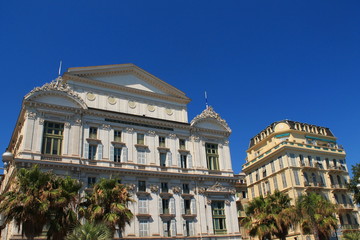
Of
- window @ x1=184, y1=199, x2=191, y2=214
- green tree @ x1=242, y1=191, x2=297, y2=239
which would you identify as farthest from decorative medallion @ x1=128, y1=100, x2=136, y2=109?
green tree @ x1=242, y1=191, x2=297, y2=239

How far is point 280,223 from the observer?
113 ft

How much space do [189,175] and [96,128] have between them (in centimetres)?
1224

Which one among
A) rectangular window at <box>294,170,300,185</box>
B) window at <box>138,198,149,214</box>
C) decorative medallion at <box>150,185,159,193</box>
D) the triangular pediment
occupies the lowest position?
window at <box>138,198,149,214</box>

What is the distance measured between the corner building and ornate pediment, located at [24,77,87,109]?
Result: 33542 mm

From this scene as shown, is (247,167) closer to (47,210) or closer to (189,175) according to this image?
(189,175)

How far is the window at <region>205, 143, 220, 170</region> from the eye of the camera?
4362 cm

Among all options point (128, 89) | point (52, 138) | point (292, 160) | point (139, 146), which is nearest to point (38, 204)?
point (52, 138)

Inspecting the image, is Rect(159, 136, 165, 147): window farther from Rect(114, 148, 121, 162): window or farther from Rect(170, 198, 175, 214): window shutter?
Rect(170, 198, 175, 214): window shutter

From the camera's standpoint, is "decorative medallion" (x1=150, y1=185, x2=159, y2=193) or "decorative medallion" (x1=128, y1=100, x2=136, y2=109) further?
"decorative medallion" (x1=128, y1=100, x2=136, y2=109)

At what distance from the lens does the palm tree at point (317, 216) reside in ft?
112

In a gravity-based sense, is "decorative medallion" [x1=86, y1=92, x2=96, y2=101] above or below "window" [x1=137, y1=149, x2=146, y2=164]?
above

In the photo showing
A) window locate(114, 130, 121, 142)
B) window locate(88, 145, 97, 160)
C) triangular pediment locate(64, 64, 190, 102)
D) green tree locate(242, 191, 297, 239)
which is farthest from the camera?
triangular pediment locate(64, 64, 190, 102)

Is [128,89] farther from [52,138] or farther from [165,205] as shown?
[165,205]

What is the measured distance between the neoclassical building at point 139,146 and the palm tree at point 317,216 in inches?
357
